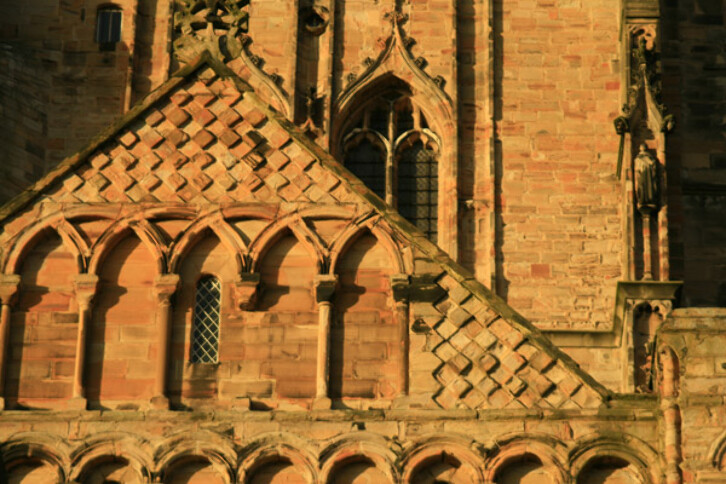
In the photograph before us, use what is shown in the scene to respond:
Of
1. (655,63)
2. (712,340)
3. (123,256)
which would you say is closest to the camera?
(712,340)

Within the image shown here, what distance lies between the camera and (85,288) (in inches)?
1024

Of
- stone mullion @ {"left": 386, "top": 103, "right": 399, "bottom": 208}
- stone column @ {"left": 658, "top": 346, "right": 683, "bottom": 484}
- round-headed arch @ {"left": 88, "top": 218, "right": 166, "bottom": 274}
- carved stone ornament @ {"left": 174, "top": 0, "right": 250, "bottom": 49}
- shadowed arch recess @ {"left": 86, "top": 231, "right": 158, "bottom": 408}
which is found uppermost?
stone mullion @ {"left": 386, "top": 103, "right": 399, "bottom": 208}

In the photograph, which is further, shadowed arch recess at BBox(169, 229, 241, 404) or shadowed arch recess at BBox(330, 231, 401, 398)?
shadowed arch recess at BBox(169, 229, 241, 404)

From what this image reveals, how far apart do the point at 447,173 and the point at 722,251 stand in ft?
13.6

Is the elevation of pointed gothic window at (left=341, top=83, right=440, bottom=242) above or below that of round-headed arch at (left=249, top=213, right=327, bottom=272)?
above

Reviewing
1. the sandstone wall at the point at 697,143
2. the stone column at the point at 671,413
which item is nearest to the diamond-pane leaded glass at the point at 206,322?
the stone column at the point at 671,413

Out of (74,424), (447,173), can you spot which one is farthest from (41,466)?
(447,173)

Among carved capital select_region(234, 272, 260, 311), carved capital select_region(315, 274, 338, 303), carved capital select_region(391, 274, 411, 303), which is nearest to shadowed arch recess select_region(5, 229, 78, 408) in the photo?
carved capital select_region(234, 272, 260, 311)

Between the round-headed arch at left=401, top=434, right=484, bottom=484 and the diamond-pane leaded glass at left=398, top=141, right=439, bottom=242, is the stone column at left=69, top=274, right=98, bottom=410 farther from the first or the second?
the diamond-pane leaded glass at left=398, top=141, right=439, bottom=242

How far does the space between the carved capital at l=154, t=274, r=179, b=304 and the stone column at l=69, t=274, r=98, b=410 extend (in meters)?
0.58

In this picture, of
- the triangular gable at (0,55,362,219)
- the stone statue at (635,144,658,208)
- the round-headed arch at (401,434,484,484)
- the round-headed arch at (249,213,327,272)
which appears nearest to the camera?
the round-headed arch at (401,434,484,484)

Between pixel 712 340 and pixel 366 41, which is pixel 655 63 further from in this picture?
pixel 712 340

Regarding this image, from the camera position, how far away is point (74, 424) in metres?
25.0

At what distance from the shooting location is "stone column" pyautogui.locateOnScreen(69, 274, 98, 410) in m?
25.5
